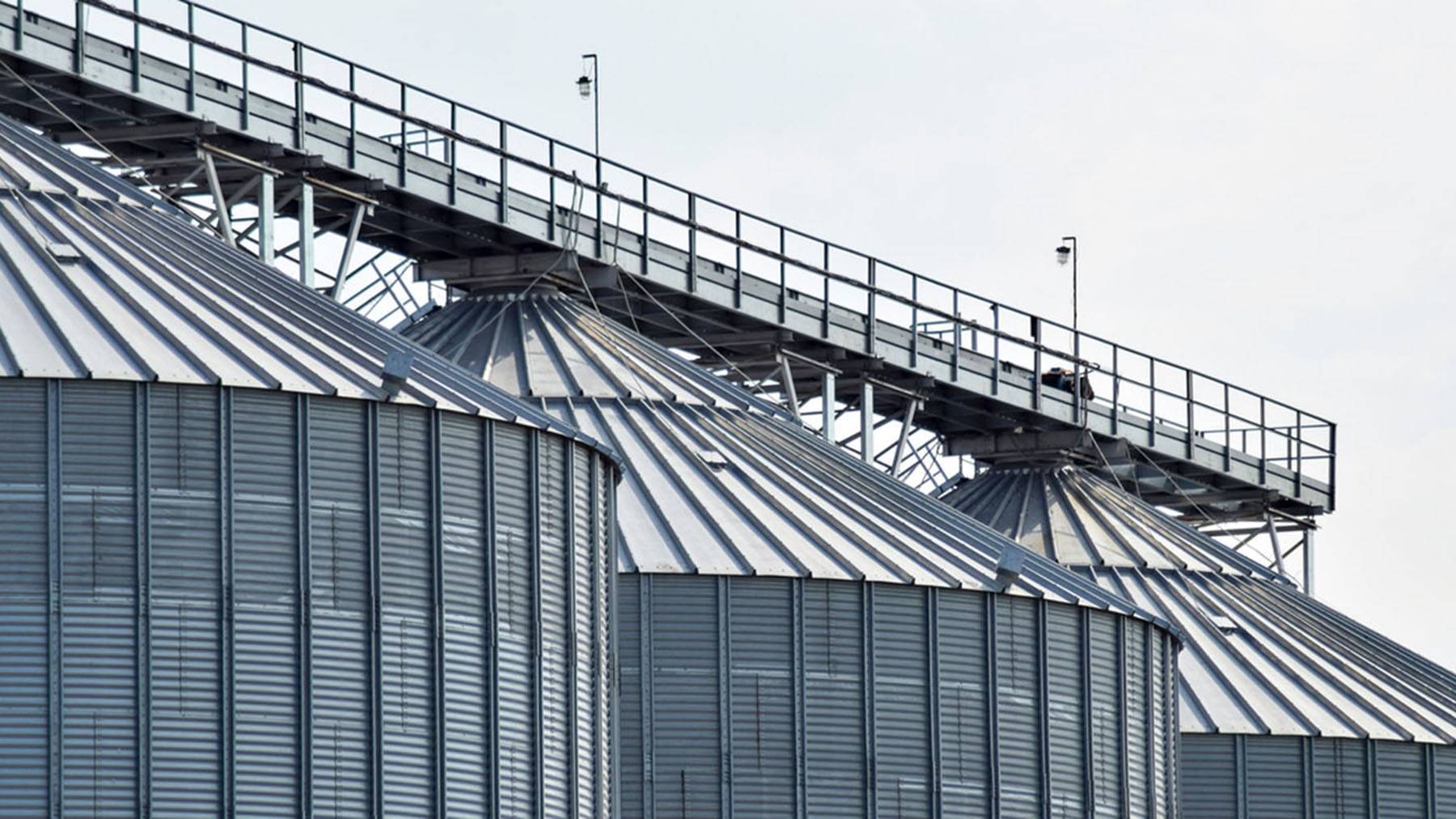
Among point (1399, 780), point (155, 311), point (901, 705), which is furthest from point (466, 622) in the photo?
point (1399, 780)

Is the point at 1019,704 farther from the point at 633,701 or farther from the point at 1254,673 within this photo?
the point at 1254,673

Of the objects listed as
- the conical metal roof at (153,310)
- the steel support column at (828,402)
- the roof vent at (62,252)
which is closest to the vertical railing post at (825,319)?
the steel support column at (828,402)

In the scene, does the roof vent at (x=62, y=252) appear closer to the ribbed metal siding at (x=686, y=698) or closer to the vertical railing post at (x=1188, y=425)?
the ribbed metal siding at (x=686, y=698)

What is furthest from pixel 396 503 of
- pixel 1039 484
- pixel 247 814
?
pixel 1039 484

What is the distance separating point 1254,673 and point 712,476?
1890cm

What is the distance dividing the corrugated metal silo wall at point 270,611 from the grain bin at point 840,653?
24.0ft

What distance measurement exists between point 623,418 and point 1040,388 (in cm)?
2399

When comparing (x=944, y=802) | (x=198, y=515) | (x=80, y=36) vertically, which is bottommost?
(x=944, y=802)

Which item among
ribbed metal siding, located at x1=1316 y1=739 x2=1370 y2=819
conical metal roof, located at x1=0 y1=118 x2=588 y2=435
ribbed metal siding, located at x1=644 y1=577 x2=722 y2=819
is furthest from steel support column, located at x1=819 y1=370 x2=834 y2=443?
conical metal roof, located at x1=0 y1=118 x2=588 y2=435

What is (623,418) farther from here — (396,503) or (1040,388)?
(1040,388)

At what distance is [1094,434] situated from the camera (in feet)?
294

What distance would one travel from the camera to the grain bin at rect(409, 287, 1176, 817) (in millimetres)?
58406

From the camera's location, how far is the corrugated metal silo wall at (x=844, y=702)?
58.2 m

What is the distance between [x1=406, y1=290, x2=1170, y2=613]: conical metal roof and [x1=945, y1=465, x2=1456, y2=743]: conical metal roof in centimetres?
1067
